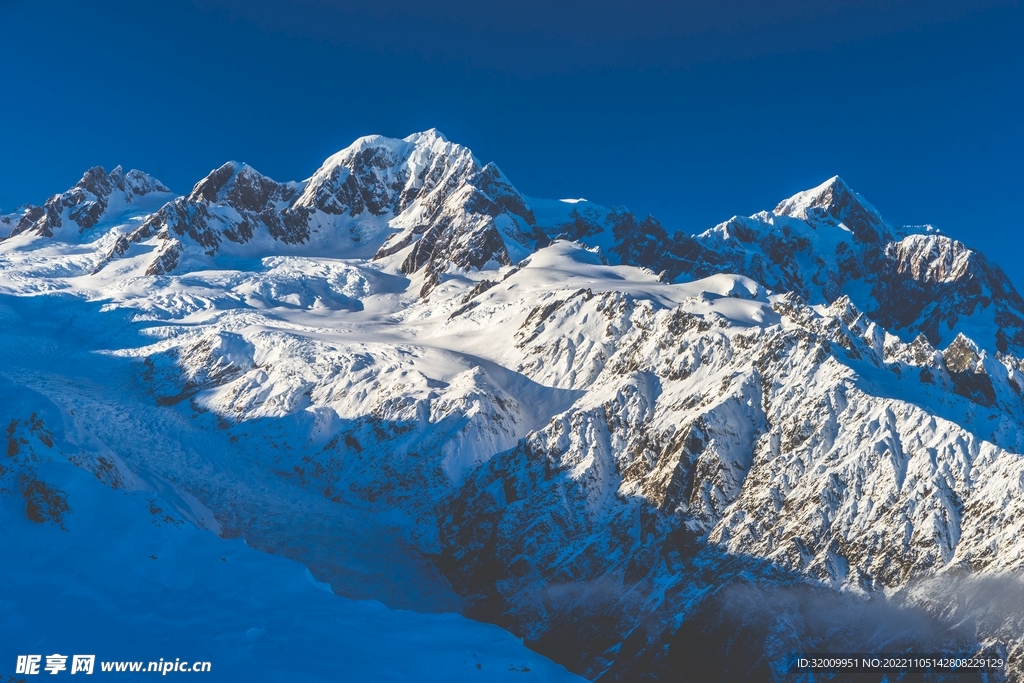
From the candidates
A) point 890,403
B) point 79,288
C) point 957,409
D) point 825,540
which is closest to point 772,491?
point 825,540

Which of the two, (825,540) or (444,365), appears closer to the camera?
(825,540)

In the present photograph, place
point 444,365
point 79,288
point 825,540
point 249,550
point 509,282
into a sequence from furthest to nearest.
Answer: point 79,288 → point 509,282 → point 444,365 → point 825,540 → point 249,550

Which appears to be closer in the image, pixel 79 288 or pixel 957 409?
pixel 957 409

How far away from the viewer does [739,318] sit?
350ft

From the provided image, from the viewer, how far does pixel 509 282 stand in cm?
16312

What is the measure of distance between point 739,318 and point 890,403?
31.2 metres

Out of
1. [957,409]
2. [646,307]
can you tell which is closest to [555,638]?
[957,409]

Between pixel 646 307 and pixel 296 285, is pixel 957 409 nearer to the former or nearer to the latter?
pixel 646 307

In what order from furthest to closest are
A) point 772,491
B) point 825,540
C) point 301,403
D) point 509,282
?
1. point 509,282
2. point 301,403
3. point 772,491
4. point 825,540

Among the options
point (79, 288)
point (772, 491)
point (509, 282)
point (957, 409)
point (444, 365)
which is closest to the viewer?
point (772, 491)

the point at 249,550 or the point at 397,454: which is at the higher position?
the point at 397,454

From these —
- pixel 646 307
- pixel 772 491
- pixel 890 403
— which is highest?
pixel 646 307

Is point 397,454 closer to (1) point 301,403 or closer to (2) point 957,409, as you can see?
(1) point 301,403

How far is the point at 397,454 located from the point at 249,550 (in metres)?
47.7
